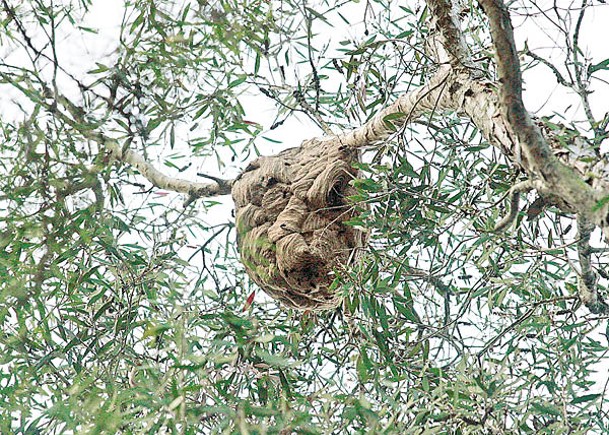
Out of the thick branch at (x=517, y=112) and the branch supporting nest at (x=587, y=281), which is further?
the branch supporting nest at (x=587, y=281)

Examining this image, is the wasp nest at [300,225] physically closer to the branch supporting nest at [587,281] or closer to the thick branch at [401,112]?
the thick branch at [401,112]

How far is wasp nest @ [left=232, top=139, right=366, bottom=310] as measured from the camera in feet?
7.07

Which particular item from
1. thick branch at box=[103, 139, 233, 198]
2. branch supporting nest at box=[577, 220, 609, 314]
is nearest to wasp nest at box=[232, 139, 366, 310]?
thick branch at box=[103, 139, 233, 198]

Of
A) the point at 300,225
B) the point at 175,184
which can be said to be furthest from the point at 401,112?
the point at 175,184

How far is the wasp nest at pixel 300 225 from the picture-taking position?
2.15 metres

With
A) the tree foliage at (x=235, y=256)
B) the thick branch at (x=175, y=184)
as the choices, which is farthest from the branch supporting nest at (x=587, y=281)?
the thick branch at (x=175, y=184)

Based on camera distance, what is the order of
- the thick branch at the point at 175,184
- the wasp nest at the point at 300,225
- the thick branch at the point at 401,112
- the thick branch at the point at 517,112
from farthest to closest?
the thick branch at the point at 175,184 → the wasp nest at the point at 300,225 → the thick branch at the point at 401,112 → the thick branch at the point at 517,112

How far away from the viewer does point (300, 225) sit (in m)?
2.21

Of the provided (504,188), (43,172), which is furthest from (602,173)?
(43,172)

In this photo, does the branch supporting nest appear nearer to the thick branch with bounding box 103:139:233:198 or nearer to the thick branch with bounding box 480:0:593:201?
the thick branch with bounding box 480:0:593:201

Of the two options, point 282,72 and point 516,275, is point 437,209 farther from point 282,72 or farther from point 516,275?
point 282,72

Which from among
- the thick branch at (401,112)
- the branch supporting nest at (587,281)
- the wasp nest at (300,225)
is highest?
the thick branch at (401,112)

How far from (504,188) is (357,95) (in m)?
0.68

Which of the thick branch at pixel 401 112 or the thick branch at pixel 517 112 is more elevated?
the thick branch at pixel 401 112
